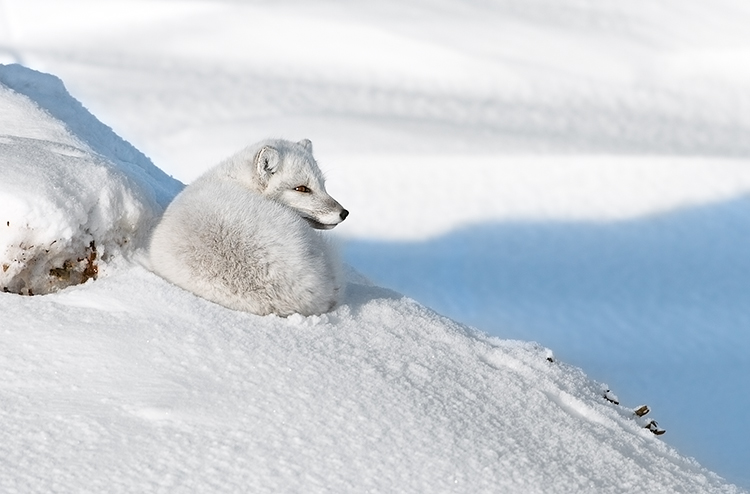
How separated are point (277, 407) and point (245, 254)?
68 centimetres

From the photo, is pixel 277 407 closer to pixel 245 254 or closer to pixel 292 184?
pixel 245 254

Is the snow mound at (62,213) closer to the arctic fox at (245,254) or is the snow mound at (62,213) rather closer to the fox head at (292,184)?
the arctic fox at (245,254)

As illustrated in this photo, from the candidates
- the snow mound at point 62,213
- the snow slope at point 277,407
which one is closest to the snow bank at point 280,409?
the snow slope at point 277,407

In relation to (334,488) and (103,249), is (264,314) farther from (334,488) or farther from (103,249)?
(334,488)

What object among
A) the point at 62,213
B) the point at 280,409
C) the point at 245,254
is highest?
→ the point at 245,254

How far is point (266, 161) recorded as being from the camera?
344 centimetres

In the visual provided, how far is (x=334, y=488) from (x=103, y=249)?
1.47 metres

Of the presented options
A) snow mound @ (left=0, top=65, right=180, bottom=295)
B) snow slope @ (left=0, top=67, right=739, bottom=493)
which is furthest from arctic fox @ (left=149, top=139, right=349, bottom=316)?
snow mound @ (left=0, top=65, right=180, bottom=295)

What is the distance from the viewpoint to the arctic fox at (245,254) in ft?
10.1

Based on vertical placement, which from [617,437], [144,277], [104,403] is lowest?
[104,403]

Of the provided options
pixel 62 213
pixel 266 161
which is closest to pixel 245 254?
pixel 266 161

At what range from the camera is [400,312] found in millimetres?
3439

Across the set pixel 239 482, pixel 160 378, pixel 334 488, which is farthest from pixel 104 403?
pixel 334 488

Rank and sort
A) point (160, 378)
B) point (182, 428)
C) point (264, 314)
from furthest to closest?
point (264, 314)
point (160, 378)
point (182, 428)
